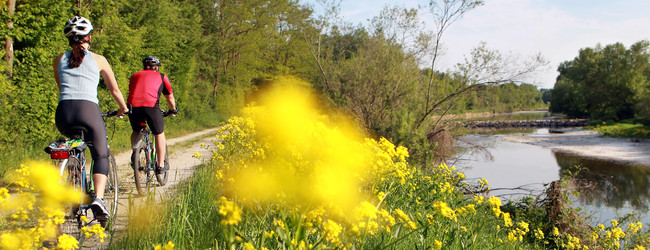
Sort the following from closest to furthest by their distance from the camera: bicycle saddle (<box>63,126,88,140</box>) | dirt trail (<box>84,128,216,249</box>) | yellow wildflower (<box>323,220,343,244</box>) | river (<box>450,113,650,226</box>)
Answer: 1. yellow wildflower (<box>323,220,343,244</box>)
2. bicycle saddle (<box>63,126,88,140</box>)
3. dirt trail (<box>84,128,216,249</box>)
4. river (<box>450,113,650,226</box>)

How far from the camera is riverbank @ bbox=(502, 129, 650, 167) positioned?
24.6m

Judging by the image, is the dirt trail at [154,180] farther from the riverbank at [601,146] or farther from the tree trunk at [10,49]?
the riverbank at [601,146]

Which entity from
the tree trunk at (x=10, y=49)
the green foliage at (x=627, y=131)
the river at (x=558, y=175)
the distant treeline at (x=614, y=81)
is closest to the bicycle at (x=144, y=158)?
the tree trunk at (x=10, y=49)

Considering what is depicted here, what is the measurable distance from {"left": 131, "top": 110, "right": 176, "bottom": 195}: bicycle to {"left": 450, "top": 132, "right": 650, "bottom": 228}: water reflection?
314 inches

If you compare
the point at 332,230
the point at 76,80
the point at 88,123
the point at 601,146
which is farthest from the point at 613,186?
the point at 601,146

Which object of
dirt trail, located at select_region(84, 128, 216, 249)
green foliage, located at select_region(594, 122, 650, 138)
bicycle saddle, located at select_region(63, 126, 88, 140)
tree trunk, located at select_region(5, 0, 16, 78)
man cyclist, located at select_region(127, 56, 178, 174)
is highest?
tree trunk, located at select_region(5, 0, 16, 78)

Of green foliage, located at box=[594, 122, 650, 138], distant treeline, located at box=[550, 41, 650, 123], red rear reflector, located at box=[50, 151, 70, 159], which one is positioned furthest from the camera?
distant treeline, located at box=[550, 41, 650, 123]

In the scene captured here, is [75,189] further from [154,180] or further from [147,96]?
[154,180]

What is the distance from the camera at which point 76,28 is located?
2879 mm

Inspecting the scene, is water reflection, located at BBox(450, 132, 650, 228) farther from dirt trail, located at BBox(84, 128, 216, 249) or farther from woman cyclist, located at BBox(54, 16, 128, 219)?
woman cyclist, located at BBox(54, 16, 128, 219)

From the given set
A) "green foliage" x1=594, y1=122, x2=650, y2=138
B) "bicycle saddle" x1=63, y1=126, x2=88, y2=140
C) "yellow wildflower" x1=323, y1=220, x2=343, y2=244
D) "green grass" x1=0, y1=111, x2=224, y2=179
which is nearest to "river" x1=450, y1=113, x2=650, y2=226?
"yellow wildflower" x1=323, y1=220, x2=343, y2=244

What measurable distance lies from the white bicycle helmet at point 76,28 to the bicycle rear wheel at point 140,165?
1.97 m

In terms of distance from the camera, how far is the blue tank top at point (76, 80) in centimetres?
289

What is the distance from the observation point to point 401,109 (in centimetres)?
1098
